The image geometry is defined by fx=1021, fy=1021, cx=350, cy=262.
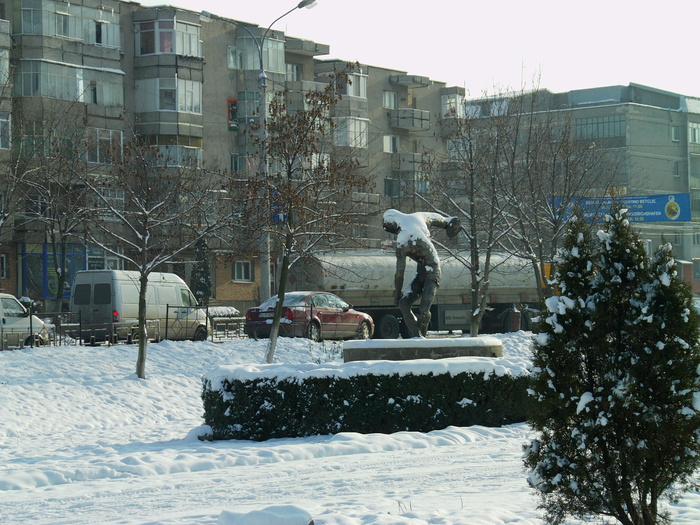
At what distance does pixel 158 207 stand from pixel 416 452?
1239 centimetres

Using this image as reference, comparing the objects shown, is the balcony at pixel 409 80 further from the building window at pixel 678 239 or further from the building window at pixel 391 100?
the building window at pixel 678 239

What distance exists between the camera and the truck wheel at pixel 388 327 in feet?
119

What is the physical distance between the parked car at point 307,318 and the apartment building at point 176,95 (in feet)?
14.6

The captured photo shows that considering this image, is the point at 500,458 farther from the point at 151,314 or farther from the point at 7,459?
the point at 151,314

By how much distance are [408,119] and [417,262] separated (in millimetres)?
51956

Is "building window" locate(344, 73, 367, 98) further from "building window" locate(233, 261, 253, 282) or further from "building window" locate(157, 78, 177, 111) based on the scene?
"building window" locate(157, 78, 177, 111)

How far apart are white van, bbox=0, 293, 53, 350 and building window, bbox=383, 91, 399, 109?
1738 inches

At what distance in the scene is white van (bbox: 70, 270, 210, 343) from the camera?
29312 millimetres

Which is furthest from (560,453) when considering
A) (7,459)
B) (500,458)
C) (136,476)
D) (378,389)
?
(7,459)

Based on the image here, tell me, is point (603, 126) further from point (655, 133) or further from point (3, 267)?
point (3, 267)

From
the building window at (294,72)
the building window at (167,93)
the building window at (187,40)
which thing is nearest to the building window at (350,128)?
the building window at (294,72)

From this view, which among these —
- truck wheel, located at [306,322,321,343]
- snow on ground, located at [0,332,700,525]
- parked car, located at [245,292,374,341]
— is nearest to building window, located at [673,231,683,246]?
parked car, located at [245,292,374,341]

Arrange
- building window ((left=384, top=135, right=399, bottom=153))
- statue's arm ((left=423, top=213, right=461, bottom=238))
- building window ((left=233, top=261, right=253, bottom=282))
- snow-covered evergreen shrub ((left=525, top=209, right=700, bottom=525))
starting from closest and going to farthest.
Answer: snow-covered evergreen shrub ((left=525, top=209, right=700, bottom=525))
statue's arm ((left=423, top=213, right=461, bottom=238))
building window ((left=233, top=261, right=253, bottom=282))
building window ((left=384, top=135, right=399, bottom=153))

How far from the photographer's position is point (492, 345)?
15.9 m
